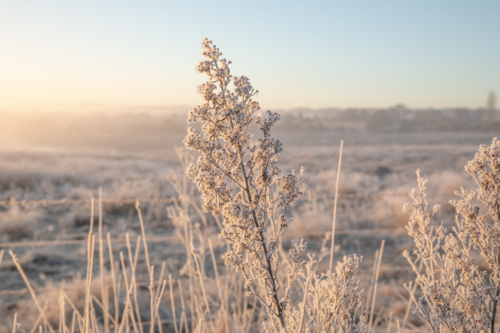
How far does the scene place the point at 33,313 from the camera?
348cm

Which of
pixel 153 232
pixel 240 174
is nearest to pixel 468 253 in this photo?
pixel 240 174

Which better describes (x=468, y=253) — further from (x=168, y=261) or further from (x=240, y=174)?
(x=168, y=261)

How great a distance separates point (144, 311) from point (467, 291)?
334cm

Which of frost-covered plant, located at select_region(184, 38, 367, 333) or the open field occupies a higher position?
frost-covered plant, located at select_region(184, 38, 367, 333)

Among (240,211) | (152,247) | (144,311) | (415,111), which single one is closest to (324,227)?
(152,247)

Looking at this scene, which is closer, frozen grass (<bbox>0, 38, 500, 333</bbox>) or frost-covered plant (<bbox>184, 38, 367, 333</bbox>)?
frost-covered plant (<bbox>184, 38, 367, 333</bbox>)

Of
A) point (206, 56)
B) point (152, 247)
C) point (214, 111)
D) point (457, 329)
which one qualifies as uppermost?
point (206, 56)

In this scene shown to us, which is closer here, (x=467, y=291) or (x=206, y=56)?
(x=206, y=56)

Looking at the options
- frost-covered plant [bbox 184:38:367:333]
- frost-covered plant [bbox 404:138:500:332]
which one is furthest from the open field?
frost-covered plant [bbox 184:38:367:333]

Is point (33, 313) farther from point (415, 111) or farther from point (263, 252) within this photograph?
point (415, 111)

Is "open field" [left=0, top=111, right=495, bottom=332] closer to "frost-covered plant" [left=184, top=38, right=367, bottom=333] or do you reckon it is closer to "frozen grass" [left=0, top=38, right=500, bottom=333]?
"frozen grass" [left=0, top=38, right=500, bottom=333]

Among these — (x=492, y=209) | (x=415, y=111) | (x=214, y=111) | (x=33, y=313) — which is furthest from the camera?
(x=415, y=111)

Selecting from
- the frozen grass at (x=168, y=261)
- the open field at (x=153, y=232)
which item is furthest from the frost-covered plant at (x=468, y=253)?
the open field at (x=153, y=232)

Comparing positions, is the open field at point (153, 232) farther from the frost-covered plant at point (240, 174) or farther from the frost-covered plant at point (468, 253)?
the frost-covered plant at point (240, 174)
